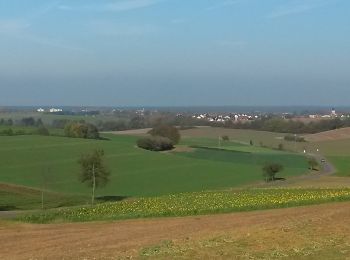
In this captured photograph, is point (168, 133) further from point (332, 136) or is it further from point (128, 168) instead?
point (128, 168)

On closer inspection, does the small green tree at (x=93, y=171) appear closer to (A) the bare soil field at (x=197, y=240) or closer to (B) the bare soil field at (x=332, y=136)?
(A) the bare soil field at (x=197, y=240)

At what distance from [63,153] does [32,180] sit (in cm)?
1779

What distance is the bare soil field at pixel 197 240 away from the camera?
18125 millimetres

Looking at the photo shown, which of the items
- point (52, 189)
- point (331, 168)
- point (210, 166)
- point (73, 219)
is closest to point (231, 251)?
point (73, 219)

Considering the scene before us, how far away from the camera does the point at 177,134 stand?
132m

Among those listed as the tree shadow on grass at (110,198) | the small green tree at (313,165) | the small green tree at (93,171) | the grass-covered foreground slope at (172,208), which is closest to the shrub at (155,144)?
the small green tree at (313,165)

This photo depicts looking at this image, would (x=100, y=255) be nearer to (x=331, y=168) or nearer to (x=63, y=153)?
(x=63, y=153)

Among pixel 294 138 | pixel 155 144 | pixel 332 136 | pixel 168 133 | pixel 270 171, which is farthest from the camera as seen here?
pixel 294 138

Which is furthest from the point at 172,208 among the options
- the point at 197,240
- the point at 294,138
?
the point at 294,138

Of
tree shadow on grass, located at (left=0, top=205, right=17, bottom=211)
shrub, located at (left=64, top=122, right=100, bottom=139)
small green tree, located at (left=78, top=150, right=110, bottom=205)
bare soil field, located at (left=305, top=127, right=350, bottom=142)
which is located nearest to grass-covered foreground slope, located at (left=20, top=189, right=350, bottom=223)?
tree shadow on grass, located at (left=0, top=205, right=17, bottom=211)

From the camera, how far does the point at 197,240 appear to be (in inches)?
859

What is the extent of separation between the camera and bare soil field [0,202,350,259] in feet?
59.5

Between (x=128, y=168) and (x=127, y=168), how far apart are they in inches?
A: 5.1

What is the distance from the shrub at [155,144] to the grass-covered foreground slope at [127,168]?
6.18 meters
